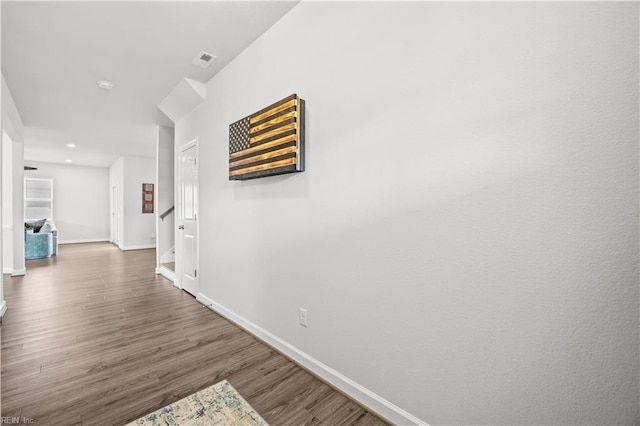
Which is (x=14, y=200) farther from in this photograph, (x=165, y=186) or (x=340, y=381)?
(x=340, y=381)

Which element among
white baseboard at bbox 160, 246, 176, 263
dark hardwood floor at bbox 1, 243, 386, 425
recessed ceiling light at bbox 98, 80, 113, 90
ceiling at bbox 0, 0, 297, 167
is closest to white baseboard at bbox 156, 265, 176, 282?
white baseboard at bbox 160, 246, 176, 263

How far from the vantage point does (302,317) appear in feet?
6.49

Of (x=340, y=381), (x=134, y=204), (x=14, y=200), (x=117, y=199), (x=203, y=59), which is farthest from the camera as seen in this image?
(x=117, y=199)

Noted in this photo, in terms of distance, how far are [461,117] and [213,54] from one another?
2481 mm

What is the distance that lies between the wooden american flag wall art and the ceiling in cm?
77

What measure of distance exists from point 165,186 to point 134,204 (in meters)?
3.49

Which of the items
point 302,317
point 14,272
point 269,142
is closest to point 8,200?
point 14,272

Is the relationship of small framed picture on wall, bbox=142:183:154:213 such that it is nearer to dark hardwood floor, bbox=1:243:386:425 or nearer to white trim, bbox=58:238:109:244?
white trim, bbox=58:238:109:244

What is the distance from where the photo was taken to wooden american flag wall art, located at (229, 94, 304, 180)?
6.21ft

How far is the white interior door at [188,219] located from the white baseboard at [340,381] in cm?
140

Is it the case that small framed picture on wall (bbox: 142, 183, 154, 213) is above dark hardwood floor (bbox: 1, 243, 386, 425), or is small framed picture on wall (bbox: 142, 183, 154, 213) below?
above

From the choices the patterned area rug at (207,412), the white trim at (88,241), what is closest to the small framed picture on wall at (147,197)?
the white trim at (88,241)
